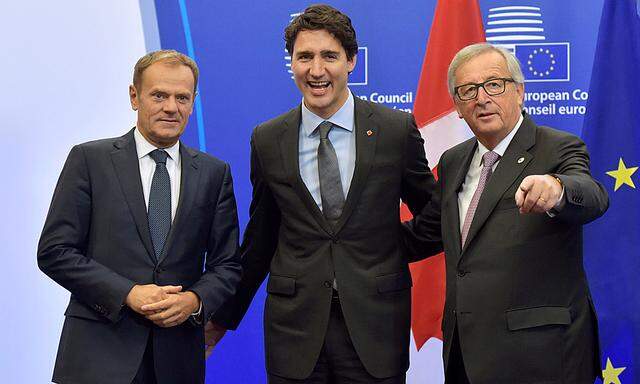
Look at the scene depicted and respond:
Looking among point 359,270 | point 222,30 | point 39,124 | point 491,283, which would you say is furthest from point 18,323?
point 491,283

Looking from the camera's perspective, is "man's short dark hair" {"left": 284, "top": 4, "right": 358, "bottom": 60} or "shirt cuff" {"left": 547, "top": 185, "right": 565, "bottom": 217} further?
"man's short dark hair" {"left": 284, "top": 4, "right": 358, "bottom": 60}

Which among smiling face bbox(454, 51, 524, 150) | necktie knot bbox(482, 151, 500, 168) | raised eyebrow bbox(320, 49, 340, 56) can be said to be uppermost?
raised eyebrow bbox(320, 49, 340, 56)

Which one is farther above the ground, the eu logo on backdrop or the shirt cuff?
the eu logo on backdrop

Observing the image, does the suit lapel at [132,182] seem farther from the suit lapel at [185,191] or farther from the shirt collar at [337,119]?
the shirt collar at [337,119]

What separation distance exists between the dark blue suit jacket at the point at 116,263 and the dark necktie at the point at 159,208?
3 cm

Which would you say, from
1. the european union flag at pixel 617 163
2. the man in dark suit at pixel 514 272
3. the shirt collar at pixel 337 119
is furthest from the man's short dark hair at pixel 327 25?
the european union flag at pixel 617 163

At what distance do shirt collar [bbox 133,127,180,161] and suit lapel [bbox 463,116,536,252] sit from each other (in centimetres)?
103

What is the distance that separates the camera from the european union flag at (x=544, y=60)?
4.08 metres

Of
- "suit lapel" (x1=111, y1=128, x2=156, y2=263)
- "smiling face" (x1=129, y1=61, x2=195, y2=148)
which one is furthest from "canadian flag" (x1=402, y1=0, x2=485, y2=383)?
"suit lapel" (x1=111, y1=128, x2=156, y2=263)

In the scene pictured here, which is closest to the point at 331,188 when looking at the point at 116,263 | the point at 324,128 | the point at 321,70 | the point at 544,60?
the point at 324,128

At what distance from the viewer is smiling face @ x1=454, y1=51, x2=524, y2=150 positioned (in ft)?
8.48

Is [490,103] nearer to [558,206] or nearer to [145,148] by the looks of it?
[558,206]

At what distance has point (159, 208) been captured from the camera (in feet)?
8.52

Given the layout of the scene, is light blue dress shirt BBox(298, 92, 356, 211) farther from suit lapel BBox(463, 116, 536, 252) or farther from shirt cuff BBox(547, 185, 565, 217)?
shirt cuff BBox(547, 185, 565, 217)
